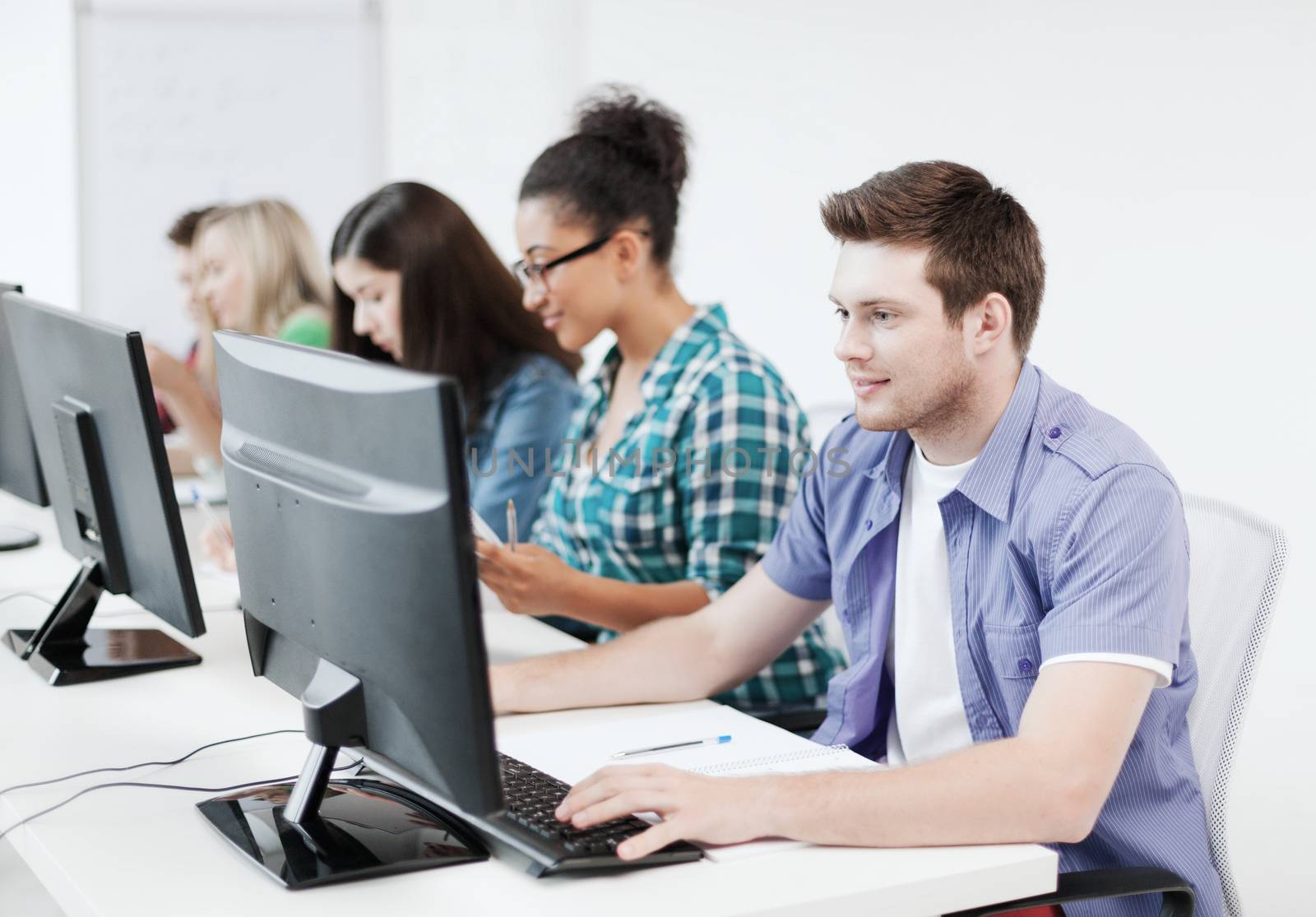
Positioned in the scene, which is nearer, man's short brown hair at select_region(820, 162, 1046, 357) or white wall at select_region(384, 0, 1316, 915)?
man's short brown hair at select_region(820, 162, 1046, 357)

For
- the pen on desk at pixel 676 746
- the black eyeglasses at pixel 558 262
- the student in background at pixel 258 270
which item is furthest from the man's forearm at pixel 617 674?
the student in background at pixel 258 270

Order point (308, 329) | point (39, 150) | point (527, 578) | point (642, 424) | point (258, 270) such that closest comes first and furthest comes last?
1. point (527, 578)
2. point (642, 424)
3. point (308, 329)
4. point (258, 270)
5. point (39, 150)

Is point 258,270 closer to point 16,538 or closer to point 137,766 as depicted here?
point 16,538

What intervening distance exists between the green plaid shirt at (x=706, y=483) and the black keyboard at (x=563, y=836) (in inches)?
30.9

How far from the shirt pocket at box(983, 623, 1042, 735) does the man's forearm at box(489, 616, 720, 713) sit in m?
0.36

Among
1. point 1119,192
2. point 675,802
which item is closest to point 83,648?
point 675,802

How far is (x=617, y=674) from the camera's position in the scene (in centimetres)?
Result: 160

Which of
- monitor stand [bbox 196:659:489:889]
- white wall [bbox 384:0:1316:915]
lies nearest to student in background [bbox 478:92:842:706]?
white wall [bbox 384:0:1316:915]

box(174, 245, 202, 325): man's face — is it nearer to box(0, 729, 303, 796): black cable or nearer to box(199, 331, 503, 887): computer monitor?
box(0, 729, 303, 796): black cable

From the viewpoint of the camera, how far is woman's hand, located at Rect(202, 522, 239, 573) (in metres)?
2.24

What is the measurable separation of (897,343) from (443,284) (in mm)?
1278

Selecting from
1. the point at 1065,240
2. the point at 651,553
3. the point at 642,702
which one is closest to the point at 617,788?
the point at 642,702

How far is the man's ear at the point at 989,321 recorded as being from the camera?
1458 millimetres

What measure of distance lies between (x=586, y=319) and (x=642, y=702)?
0.82 m
